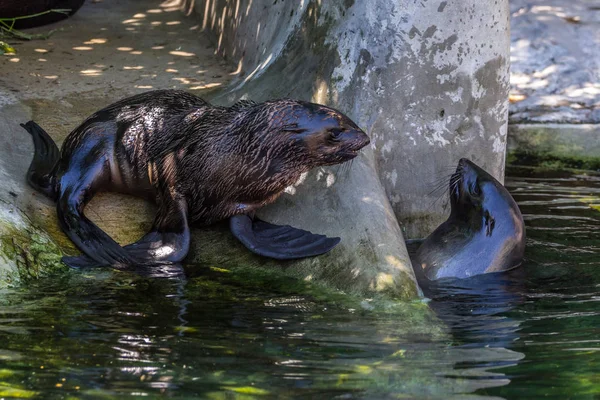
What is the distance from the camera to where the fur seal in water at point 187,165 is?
5.93m

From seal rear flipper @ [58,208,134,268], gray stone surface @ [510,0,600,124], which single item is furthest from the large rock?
gray stone surface @ [510,0,600,124]

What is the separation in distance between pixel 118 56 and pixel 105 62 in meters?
0.26

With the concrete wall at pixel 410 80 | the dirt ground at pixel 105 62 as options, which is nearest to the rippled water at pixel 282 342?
the concrete wall at pixel 410 80

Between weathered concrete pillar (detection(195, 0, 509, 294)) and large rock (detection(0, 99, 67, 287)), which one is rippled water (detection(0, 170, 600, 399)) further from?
weathered concrete pillar (detection(195, 0, 509, 294))

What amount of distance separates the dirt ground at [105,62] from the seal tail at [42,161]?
0.27m

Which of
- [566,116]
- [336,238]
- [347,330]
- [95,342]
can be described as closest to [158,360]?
[95,342]

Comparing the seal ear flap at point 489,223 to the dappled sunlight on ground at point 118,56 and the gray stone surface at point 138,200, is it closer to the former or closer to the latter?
the gray stone surface at point 138,200

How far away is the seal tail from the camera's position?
6250 millimetres

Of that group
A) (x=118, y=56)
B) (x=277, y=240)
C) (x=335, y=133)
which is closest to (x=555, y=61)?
(x=118, y=56)

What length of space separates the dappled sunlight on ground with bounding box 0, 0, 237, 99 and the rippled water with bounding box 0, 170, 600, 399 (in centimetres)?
276

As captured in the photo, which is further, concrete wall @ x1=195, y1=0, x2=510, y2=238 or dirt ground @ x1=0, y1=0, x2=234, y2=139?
dirt ground @ x1=0, y1=0, x2=234, y2=139

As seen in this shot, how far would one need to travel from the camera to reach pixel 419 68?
671cm

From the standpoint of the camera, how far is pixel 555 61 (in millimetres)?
9914

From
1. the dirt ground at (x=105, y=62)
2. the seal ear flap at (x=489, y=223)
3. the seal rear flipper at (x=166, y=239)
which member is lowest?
the seal rear flipper at (x=166, y=239)
